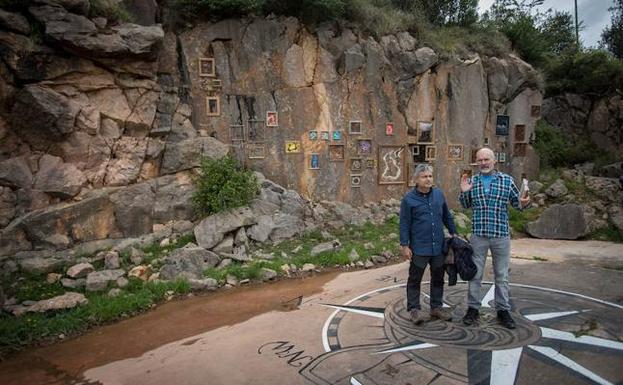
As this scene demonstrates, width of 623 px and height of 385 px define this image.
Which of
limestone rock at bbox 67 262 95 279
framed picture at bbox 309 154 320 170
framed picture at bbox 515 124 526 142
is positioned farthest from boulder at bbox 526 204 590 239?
limestone rock at bbox 67 262 95 279

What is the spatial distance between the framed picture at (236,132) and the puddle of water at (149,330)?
4.44 meters

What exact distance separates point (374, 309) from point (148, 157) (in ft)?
21.0

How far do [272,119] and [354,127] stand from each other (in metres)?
2.41

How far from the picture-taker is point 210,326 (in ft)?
18.2

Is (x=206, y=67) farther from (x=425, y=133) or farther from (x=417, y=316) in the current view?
(x=417, y=316)

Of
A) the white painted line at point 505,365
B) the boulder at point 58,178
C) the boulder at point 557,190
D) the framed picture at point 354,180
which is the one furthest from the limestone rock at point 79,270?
the boulder at point 557,190

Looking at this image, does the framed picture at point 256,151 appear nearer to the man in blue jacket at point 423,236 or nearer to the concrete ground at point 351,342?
the concrete ground at point 351,342

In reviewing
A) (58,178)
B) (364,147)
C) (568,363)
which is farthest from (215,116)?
(568,363)

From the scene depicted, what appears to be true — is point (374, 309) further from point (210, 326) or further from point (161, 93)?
point (161, 93)

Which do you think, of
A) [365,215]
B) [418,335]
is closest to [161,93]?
[365,215]

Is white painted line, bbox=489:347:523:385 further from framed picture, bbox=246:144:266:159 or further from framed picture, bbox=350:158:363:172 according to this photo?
framed picture, bbox=350:158:363:172

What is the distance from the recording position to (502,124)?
45.2 feet

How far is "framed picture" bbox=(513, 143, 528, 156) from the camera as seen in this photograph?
1397 cm

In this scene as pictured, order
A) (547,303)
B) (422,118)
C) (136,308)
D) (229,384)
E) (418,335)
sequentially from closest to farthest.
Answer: (229,384), (418,335), (547,303), (136,308), (422,118)
